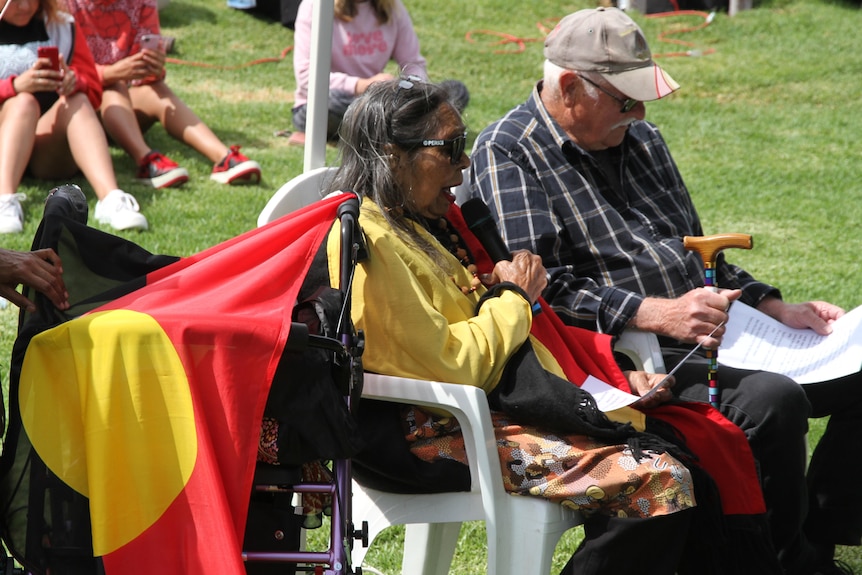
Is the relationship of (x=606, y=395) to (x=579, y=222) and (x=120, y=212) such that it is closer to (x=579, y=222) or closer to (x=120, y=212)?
(x=579, y=222)

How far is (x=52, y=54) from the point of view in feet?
19.3

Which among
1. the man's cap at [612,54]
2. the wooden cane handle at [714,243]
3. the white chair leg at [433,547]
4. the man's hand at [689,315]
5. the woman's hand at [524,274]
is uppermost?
the man's cap at [612,54]

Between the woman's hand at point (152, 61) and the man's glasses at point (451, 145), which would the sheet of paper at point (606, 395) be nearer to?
the man's glasses at point (451, 145)

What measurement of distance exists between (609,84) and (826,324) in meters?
1.04

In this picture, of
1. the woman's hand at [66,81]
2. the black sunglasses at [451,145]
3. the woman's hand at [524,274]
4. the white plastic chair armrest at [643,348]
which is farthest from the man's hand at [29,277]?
the woman's hand at [66,81]

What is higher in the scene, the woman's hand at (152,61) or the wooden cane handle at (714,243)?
the wooden cane handle at (714,243)

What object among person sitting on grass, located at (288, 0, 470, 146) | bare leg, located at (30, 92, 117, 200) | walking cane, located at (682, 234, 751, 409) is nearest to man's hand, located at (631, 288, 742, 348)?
walking cane, located at (682, 234, 751, 409)

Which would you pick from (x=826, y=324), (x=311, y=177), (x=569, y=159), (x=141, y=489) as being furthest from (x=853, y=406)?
(x=141, y=489)

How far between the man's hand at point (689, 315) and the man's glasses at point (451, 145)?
0.78 m

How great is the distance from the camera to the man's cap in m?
3.47

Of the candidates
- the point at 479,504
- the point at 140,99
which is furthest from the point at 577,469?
the point at 140,99

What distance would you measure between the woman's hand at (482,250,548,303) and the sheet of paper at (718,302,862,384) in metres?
0.73

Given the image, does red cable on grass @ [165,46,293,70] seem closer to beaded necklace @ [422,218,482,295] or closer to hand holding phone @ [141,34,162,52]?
hand holding phone @ [141,34,162,52]

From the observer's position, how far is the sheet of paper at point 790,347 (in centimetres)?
317
